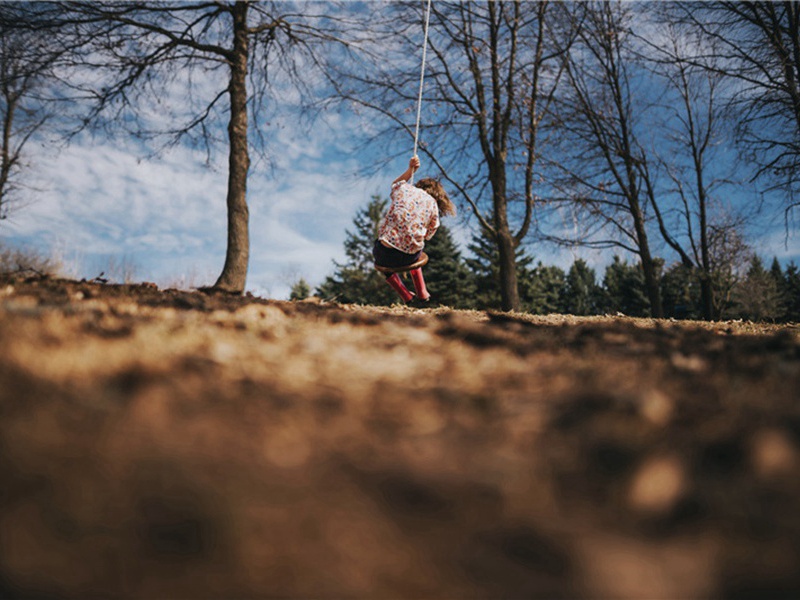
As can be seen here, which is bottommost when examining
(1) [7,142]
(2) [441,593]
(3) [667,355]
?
(2) [441,593]

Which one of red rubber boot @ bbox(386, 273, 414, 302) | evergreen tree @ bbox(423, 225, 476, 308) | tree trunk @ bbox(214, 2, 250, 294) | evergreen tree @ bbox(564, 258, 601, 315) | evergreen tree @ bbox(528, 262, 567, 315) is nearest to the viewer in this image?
red rubber boot @ bbox(386, 273, 414, 302)

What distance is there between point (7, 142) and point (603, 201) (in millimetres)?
21754

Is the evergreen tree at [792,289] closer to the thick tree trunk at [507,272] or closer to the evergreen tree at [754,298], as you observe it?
the evergreen tree at [754,298]

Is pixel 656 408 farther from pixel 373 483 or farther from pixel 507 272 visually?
pixel 507 272

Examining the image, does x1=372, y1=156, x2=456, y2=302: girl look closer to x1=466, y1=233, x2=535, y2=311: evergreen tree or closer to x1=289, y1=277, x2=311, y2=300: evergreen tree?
x1=466, y1=233, x2=535, y2=311: evergreen tree

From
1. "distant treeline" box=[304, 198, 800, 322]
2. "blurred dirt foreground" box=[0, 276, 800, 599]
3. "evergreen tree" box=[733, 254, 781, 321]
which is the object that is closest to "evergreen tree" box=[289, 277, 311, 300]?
"distant treeline" box=[304, 198, 800, 322]

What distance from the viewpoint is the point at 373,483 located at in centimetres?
55

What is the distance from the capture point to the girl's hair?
517 centimetres

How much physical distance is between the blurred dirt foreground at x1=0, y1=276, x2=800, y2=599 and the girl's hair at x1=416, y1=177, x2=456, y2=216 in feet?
14.7

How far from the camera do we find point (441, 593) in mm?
446

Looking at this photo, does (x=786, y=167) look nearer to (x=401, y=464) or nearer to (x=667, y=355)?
(x=667, y=355)

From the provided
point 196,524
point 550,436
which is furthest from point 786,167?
point 196,524

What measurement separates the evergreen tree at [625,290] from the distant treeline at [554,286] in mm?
82

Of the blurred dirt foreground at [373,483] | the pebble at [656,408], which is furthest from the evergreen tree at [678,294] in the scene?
the blurred dirt foreground at [373,483]
